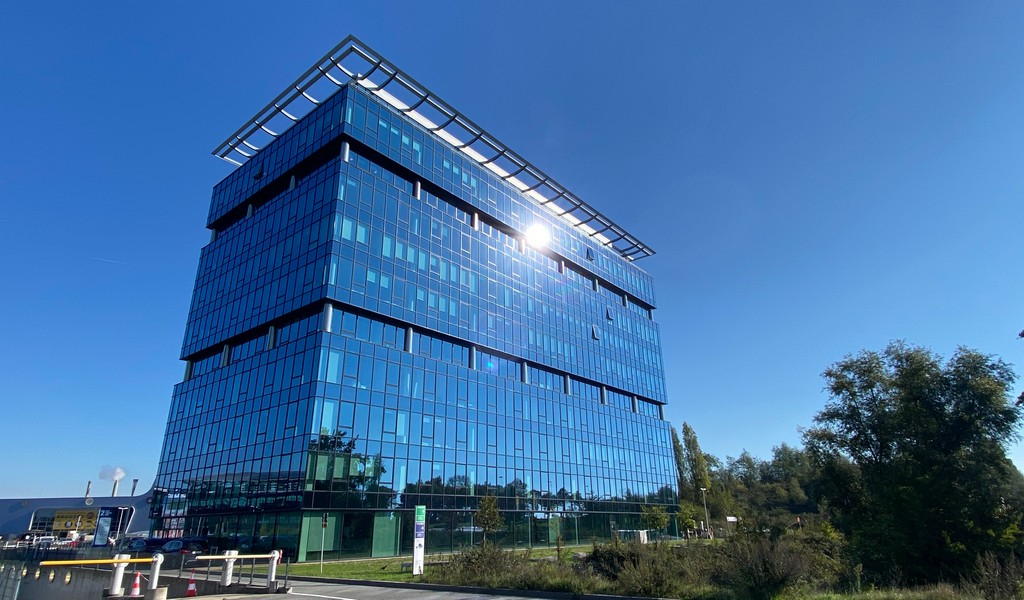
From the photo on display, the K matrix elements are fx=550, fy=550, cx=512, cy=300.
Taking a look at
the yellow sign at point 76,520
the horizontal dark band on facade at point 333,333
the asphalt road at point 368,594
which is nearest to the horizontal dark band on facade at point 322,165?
the horizontal dark band on facade at point 333,333

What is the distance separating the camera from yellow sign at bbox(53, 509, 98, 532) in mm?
60500

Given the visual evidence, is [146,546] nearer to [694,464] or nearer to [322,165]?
[322,165]

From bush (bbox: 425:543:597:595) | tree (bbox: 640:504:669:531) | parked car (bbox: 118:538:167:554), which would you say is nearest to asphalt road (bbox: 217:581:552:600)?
bush (bbox: 425:543:597:595)

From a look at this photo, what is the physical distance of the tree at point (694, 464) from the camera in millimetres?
84750

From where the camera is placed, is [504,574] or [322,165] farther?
[322,165]

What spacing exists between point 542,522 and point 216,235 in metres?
42.7

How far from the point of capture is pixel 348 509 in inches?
1419

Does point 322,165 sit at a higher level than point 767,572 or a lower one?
higher

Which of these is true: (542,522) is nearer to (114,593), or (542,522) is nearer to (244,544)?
(244,544)

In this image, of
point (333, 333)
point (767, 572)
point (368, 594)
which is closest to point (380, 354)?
point (333, 333)

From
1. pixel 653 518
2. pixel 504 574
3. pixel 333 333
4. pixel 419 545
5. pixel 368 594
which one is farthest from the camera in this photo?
pixel 653 518

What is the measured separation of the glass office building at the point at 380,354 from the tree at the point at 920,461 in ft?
83.8

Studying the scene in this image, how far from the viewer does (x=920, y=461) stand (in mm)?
28953

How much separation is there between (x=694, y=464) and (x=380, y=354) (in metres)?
64.5
